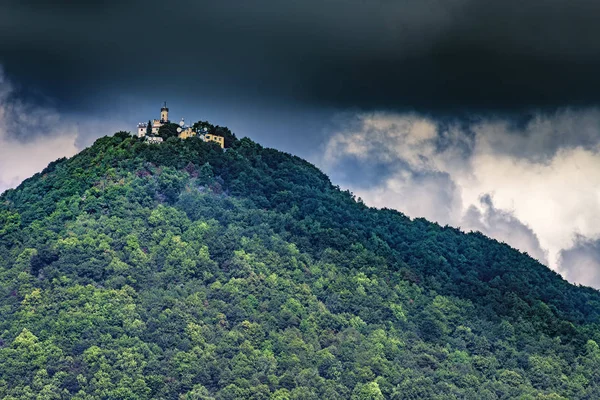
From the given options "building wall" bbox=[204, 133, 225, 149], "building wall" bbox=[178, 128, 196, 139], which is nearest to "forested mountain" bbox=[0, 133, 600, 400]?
"building wall" bbox=[204, 133, 225, 149]

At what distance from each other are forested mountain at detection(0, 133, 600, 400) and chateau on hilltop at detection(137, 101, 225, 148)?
3.33 m

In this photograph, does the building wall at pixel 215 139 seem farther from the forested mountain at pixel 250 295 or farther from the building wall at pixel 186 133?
the building wall at pixel 186 133

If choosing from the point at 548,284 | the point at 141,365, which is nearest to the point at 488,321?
the point at 548,284

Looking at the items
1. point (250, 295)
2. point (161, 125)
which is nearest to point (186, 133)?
point (161, 125)

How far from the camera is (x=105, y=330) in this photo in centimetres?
11525

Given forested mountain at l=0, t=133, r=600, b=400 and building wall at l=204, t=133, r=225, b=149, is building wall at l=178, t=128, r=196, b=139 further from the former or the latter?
forested mountain at l=0, t=133, r=600, b=400

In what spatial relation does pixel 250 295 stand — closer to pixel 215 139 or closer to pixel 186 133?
pixel 215 139

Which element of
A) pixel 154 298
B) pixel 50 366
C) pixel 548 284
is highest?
pixel 548 284

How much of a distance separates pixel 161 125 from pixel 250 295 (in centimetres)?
3787

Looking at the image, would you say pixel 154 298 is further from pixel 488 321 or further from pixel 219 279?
pixel 488 321

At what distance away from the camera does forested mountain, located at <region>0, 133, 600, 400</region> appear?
11319cm

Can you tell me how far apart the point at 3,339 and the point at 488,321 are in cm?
4769

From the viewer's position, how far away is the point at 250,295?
124688 millimetres

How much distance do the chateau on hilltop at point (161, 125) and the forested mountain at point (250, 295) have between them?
131 inches
